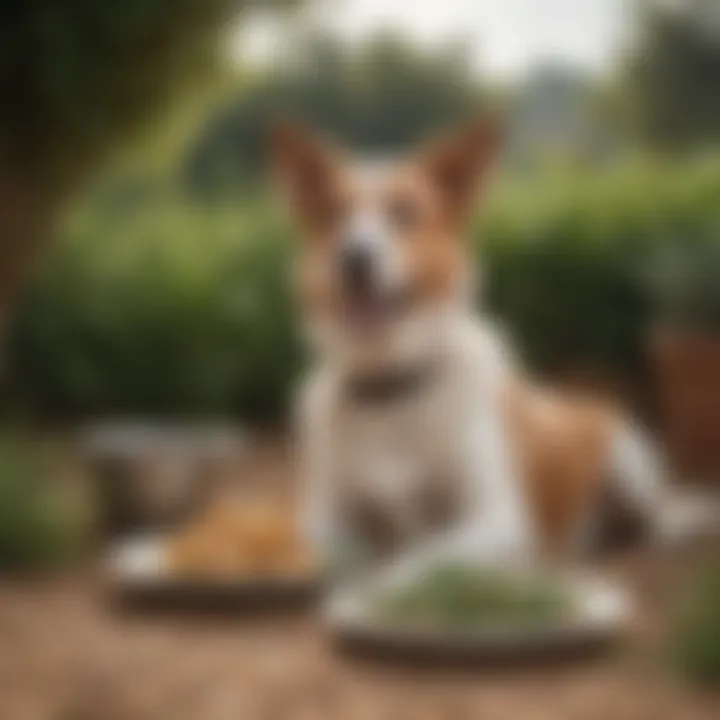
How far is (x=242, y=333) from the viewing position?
1.61 metres

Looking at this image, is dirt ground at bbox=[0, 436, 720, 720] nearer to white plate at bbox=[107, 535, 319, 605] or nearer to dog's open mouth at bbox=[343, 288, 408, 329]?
white plate at bbox=[107, 535, 319, 605]

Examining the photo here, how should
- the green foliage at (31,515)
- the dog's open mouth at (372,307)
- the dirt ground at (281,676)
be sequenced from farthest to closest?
1. the green foliage at (31,515)
2. the dog's open mouth at (372,307)
3. the dirt ground at (281,676)

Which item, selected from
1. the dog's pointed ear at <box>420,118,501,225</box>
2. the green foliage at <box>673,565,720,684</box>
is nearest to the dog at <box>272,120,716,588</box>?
the dog's pointed ear at <box>420,118,501,225</box>

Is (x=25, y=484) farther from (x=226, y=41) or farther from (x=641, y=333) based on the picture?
(x=641, y=333)

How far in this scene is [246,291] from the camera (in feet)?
5.27

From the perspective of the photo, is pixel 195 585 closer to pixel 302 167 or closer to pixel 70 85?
pixel 302 167

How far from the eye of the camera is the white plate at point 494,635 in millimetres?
1438

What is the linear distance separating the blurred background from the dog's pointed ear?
17mm

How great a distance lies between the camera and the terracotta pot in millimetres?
1561

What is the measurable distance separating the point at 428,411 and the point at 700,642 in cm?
33

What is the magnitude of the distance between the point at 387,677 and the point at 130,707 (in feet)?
0.72

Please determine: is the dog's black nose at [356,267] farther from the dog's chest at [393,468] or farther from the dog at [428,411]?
the dog's chest at [393,468]

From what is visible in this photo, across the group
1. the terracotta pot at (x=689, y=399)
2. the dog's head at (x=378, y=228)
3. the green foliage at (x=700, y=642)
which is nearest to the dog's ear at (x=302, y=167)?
the dog's head at (x=378, y=228)

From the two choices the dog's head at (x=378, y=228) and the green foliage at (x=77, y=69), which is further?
the green foliage at (x=77, y=69)
